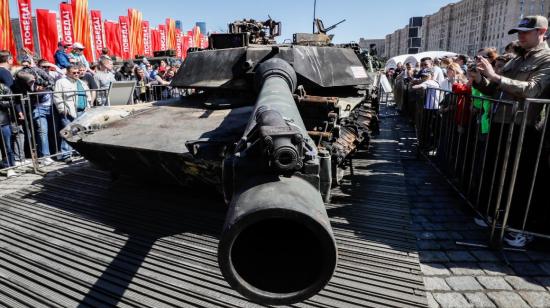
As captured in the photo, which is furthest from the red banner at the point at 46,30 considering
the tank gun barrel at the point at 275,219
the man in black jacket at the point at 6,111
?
the tank gun barrel at the point at 275,219

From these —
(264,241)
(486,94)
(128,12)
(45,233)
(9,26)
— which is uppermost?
(128,12)

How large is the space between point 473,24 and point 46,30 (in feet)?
364

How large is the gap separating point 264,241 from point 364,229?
2.83 meters

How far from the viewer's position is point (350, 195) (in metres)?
5.46

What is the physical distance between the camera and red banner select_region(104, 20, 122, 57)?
20625 millimetres

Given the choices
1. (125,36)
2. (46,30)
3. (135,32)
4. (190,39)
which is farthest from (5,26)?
(190,39)

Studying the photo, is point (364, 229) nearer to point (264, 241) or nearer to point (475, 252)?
point (475, 252)

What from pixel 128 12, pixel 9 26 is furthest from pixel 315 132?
pixel 128 12

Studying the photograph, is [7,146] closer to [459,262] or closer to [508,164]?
[459,262]

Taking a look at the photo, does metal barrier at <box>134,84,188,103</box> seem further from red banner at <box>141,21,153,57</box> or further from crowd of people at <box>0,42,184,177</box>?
red banner at <box>141,21,153,57</box>

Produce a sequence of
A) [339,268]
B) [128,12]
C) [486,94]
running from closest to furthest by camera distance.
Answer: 1. [339,268]
2. [486,94]
3. [128,12]

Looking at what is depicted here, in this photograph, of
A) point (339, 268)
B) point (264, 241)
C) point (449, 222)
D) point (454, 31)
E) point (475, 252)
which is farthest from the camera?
point (454, 31)

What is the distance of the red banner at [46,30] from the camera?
43.2 feet

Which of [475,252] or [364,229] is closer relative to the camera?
[475,252]
